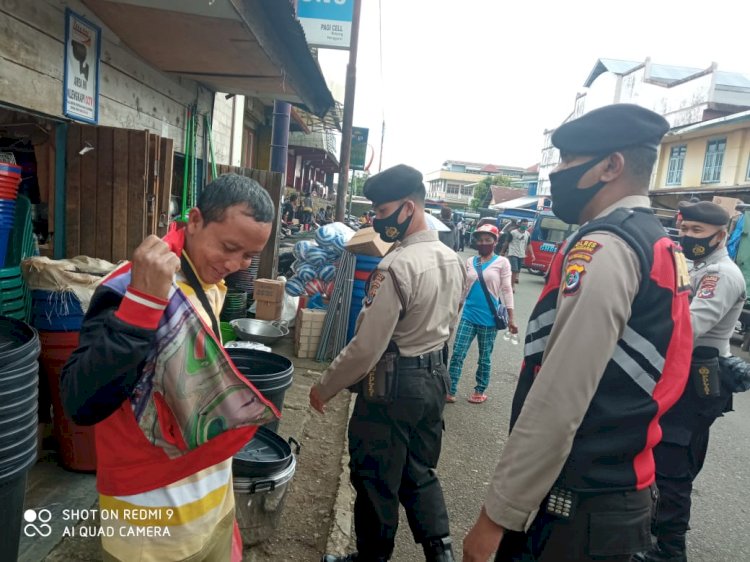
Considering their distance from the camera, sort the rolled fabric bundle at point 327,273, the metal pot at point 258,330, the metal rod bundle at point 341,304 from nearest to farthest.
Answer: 1. the metal pot at point 258,330
2. the metal rod bundle at point 341,304
3. the rolled fabric bundle at point 327,273

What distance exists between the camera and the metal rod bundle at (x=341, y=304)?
6.40m

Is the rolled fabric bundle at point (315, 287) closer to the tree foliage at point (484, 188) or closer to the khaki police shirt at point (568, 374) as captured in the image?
the khaki police shirt at point (568, 374)

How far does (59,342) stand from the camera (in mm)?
3104

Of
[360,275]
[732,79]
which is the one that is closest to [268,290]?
[360,275]

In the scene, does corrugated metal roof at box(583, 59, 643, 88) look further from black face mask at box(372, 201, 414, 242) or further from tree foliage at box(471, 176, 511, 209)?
black face mask at box(372, 201, 414, 242)

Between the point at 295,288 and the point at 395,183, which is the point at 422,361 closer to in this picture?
the point at 395,183

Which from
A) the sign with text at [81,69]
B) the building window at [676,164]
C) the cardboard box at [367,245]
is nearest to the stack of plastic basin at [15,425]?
the sign with text at [81,69]

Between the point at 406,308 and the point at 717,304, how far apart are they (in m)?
2.07

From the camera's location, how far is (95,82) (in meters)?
4.38

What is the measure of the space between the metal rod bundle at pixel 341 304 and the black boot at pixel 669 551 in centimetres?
399

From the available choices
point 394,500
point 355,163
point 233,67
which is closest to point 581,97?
point 355,163

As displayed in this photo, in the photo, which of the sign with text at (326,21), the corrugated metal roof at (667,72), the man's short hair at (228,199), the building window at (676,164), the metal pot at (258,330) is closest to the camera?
the man's short hair at (228,199)

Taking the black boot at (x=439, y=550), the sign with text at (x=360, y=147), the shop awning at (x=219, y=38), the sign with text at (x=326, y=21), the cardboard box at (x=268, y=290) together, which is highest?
the sign with text at (x=326, y=21)

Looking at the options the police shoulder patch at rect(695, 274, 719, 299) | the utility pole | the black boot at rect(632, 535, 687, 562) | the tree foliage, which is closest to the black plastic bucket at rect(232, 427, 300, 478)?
the black boot at rect(632, 535, 687, 562)
